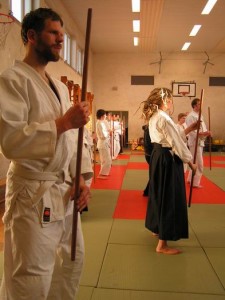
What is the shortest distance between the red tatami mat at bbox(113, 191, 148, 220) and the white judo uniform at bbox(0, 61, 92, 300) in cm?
322

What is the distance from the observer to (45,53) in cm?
160

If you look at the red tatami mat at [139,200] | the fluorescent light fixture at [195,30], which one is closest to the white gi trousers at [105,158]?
the red tatami mat at [139,200]

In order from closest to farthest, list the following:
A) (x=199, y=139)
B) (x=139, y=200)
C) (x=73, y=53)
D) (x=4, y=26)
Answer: (x=4, y=26) → (x=139, y=200) → (x=199, y=139) → (x=73, y=53)

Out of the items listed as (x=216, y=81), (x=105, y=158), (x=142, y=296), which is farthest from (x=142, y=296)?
(x=216, y=81)

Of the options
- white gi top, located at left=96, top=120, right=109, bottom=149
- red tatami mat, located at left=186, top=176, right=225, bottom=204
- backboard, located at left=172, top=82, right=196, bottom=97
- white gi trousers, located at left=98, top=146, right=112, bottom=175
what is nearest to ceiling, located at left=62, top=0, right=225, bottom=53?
backboard, located at left=172, top=82, right=196, bottom=97

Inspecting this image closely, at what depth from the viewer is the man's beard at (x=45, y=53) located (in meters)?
1.58

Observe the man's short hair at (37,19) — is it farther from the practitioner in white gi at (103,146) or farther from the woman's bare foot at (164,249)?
the practitioner in white gi at (103,146)

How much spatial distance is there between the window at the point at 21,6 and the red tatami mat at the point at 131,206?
424 cm

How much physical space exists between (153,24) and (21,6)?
19.7 ft

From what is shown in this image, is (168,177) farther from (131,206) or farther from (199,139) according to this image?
(199,139)

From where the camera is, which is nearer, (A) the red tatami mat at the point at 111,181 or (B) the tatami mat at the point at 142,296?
(B) the tatami mat at the point at 142,296

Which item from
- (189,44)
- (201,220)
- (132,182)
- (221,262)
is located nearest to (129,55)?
(189,44)

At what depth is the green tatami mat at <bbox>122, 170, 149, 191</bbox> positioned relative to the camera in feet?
22.7

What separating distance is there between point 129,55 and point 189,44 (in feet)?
10.8
